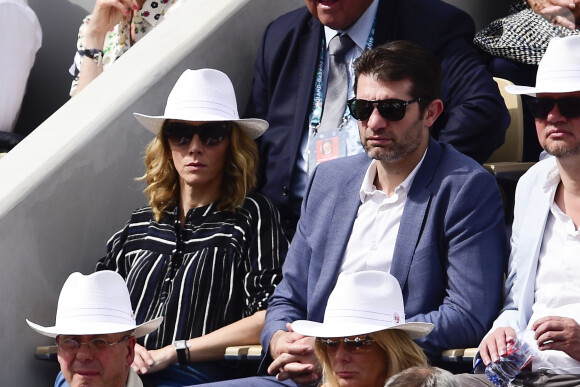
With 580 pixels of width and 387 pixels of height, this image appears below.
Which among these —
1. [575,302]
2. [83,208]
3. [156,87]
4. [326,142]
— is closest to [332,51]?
[326,142]

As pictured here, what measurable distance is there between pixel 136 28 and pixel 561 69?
3091 mm

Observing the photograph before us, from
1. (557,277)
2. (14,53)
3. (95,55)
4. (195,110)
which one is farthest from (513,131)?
(14,53)

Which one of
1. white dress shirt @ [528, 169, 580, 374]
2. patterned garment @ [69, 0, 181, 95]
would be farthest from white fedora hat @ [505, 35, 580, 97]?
patterned garment @ [69, 0, 181, 95]

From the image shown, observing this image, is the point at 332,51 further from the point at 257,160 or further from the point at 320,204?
the point at 320,204

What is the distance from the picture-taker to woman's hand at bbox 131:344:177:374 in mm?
5480

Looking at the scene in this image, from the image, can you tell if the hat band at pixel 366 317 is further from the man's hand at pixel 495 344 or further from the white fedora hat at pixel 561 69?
the white fedora hat at pixel 561 69

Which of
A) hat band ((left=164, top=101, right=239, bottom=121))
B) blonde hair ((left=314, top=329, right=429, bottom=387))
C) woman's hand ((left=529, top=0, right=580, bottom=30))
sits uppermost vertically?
woman's hand ((left=529, top=0, right=580, bottom=30))

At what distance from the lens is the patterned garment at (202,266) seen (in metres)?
5.69

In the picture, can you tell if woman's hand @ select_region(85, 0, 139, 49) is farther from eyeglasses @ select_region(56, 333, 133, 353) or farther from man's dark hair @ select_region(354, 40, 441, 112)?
eyeglasses @ select_region(56, 333, 133, 353)

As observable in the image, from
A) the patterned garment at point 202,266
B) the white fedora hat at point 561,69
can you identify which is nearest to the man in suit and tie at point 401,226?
the patterned garment at point 202,266

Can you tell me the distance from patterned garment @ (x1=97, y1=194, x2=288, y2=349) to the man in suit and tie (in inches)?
10.4

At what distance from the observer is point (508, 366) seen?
4.70m

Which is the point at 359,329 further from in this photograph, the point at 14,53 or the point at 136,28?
the point at 14,53

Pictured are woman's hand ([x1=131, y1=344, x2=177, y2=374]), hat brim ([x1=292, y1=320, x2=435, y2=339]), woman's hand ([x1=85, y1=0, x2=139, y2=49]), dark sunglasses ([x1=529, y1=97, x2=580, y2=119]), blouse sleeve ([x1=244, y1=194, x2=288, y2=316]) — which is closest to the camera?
hat brim ([x1=292, y1=320, x2=435, y2=339])
